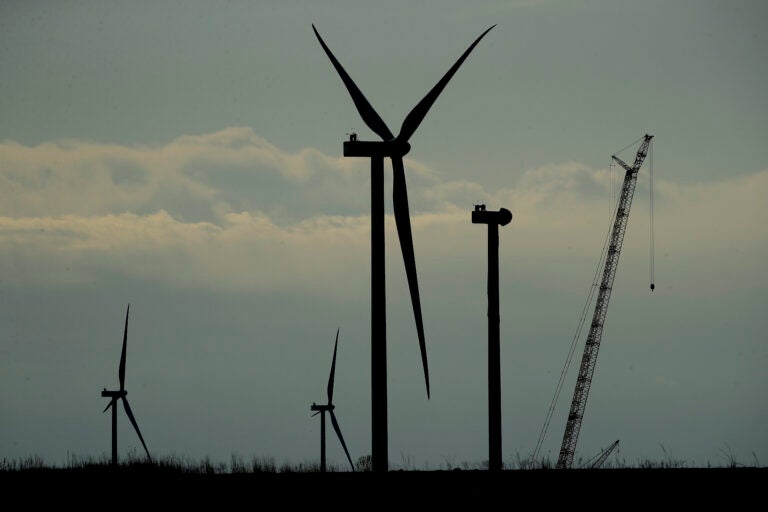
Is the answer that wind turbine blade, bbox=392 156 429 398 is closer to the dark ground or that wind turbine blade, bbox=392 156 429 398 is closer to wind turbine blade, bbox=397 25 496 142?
wind turbine blade, bbox=397 25 496 142

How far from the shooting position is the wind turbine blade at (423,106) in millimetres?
46656

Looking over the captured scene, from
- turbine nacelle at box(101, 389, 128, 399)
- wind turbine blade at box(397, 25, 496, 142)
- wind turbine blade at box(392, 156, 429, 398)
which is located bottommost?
turbine nacelle at box(101, 389, 128, 399)

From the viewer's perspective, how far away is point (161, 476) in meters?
40.1

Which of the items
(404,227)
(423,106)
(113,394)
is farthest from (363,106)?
(113,394)

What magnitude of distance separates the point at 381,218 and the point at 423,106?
24.0 feet

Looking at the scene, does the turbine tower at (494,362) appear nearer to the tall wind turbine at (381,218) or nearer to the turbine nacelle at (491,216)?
the turbine nacelle at (491,216)

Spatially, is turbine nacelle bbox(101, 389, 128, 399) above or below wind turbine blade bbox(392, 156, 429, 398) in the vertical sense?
below

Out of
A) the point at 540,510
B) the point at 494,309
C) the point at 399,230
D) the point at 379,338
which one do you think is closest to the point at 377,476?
the point at 379,338

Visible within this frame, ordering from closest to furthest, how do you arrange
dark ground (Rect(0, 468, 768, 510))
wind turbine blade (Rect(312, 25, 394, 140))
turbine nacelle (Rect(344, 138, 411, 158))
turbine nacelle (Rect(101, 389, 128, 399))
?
1. dark ground (Rect(0, 468, 768, 510))
2. turbine nacelle (Rect(344, 138, 411, 158))
3. wind turbine blade (Rect(312, 25, 394, 140))
4. turbine nacelle (Rect(101, 389, 128, 399))

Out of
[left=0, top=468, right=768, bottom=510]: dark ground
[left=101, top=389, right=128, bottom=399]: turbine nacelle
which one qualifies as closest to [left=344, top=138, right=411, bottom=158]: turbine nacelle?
[left=0, top=468, right=768, bottom=510]: dark ground

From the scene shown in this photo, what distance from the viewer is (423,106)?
47.9 meters

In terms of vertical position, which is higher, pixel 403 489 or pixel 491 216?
pixel 491 216

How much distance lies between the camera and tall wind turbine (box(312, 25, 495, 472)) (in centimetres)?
4072

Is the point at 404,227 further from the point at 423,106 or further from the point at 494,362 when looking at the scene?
the point at 494,362
